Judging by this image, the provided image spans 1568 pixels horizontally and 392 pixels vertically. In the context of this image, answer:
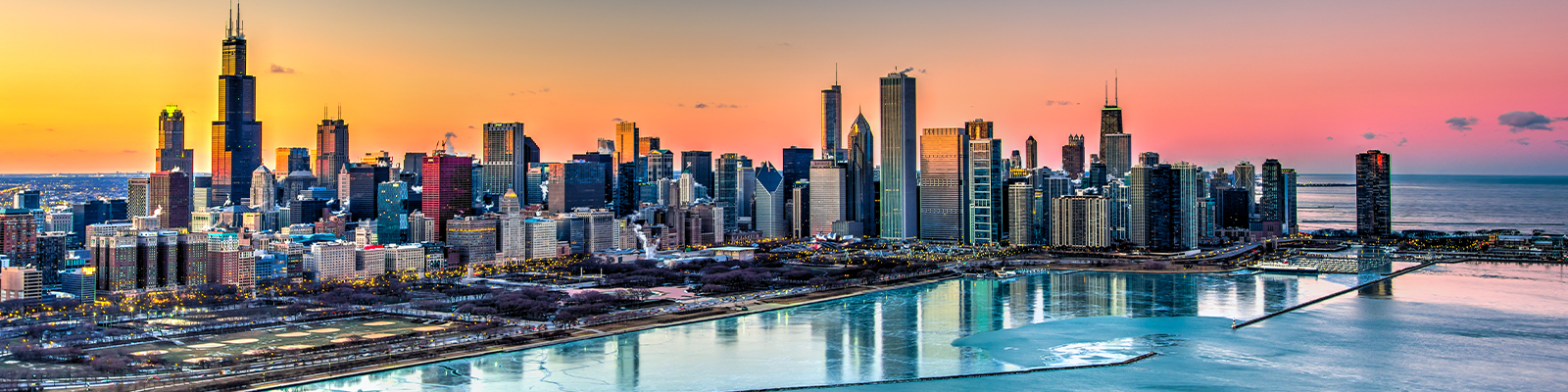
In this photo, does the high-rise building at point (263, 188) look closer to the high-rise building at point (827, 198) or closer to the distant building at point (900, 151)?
the high-rise building at point (827, 198)

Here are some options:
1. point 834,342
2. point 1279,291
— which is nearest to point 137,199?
point 834,342

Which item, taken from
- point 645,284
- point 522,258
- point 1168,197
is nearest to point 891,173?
point 1168,197

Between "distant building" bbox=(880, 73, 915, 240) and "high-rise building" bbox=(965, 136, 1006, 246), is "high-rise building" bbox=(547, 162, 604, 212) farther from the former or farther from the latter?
"high-rise building" bbox=(965, 136, 1006, 246)

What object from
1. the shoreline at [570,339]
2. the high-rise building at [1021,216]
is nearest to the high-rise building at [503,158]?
the high-rise building at [1021,216]

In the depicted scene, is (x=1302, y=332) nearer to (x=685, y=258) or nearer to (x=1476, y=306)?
(x=1476, y=306)

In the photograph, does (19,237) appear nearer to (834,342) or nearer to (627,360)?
(627,360)

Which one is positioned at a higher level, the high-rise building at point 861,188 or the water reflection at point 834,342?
the high-rise building at point 861,188
